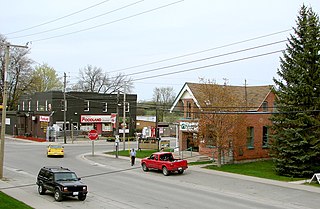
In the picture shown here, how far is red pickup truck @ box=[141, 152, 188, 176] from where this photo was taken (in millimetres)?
29578

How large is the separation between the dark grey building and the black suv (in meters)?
40.3

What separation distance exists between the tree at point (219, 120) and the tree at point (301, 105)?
12.7ft

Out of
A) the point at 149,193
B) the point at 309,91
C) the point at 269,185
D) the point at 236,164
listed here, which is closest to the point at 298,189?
the point at 269,185

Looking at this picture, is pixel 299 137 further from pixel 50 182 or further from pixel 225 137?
pixel 50 182

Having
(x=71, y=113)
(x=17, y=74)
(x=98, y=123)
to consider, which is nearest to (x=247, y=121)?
(x=71, y=113)

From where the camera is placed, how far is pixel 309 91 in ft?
91.4

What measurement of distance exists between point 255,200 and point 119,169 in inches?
568

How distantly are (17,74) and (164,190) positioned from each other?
204 ft

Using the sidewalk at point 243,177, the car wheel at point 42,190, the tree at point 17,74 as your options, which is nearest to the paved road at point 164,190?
the sidewalk at point 243,177

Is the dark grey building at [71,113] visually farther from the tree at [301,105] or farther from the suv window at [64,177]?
the suv window at [64,177]

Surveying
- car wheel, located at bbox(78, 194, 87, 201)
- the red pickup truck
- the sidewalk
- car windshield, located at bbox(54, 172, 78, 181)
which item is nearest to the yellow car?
the sidewalk

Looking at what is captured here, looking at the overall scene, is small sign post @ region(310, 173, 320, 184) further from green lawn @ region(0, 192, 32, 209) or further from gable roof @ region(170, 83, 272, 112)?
green lawn @ region(0, 192, 32, 209)

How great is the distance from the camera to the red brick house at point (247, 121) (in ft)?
118

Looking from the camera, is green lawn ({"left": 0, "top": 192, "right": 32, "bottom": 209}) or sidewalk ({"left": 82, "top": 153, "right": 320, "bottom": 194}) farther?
sidewalk ({"left": 82, "top": 153, "right": 320, "bottom": 194})
